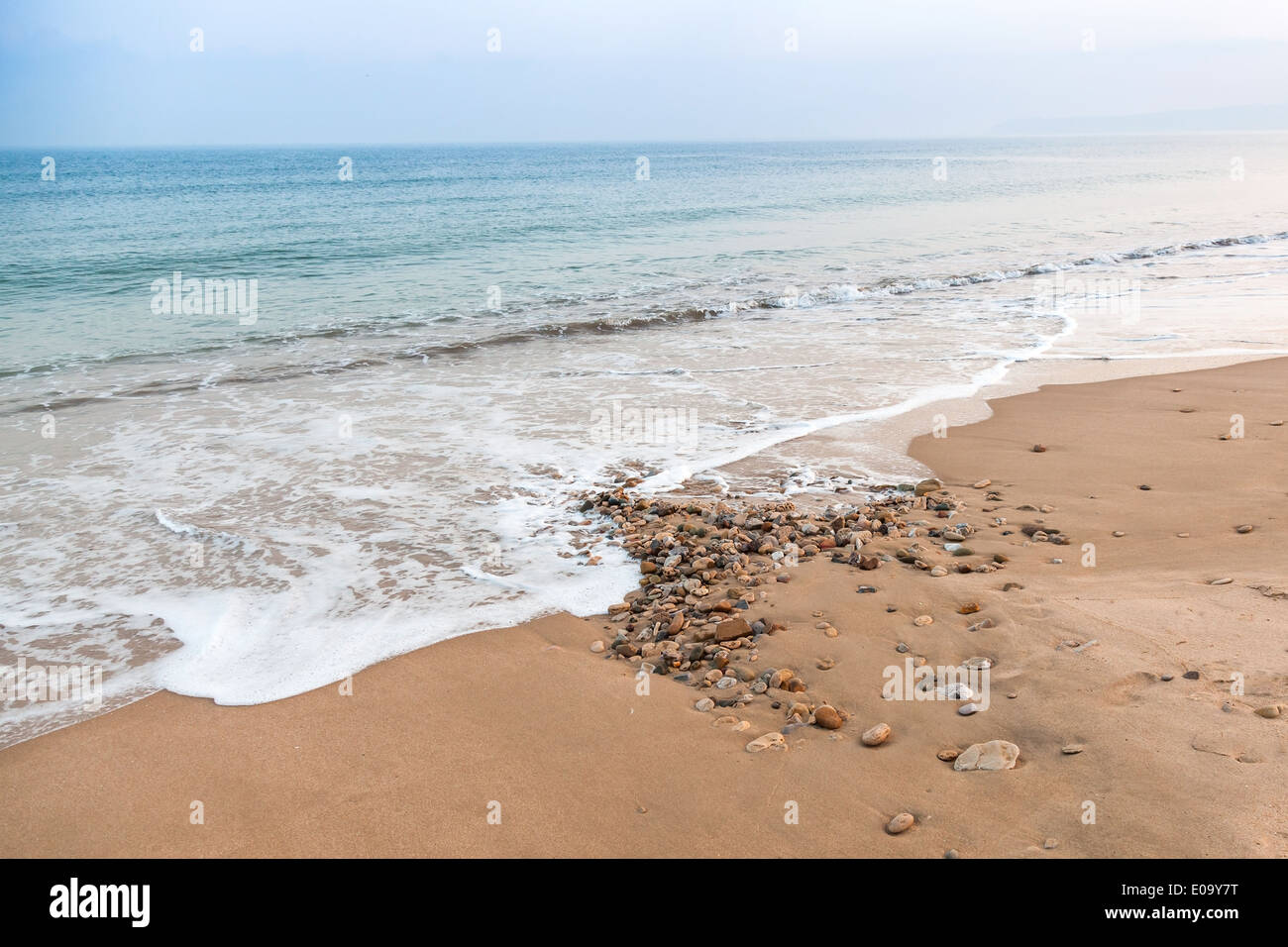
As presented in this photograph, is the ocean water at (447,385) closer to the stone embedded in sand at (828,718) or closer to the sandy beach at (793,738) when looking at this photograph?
the sandy beach at (793,738)

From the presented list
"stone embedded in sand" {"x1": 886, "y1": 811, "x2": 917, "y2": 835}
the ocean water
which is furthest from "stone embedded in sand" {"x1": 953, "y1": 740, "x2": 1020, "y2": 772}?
the ocean water

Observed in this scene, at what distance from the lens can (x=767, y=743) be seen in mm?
3732

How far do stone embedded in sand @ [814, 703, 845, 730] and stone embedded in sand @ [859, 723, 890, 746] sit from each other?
5.4 inches

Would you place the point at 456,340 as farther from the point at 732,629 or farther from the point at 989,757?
the point at 989,757

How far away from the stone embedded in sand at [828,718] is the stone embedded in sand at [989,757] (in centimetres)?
54

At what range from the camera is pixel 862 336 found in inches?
543

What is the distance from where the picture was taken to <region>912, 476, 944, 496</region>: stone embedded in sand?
22.6ft

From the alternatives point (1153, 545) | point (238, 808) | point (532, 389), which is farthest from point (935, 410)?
point (238, 808)

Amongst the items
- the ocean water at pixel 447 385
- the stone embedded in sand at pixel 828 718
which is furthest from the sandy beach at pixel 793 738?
the ocean water at pixel 447 385

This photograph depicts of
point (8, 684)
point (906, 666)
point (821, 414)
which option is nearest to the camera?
point (906, 666)

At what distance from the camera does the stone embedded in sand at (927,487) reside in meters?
6.88

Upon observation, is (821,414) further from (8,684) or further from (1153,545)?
(8,684)

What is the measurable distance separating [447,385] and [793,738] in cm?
857

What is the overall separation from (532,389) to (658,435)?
9.16 ft
